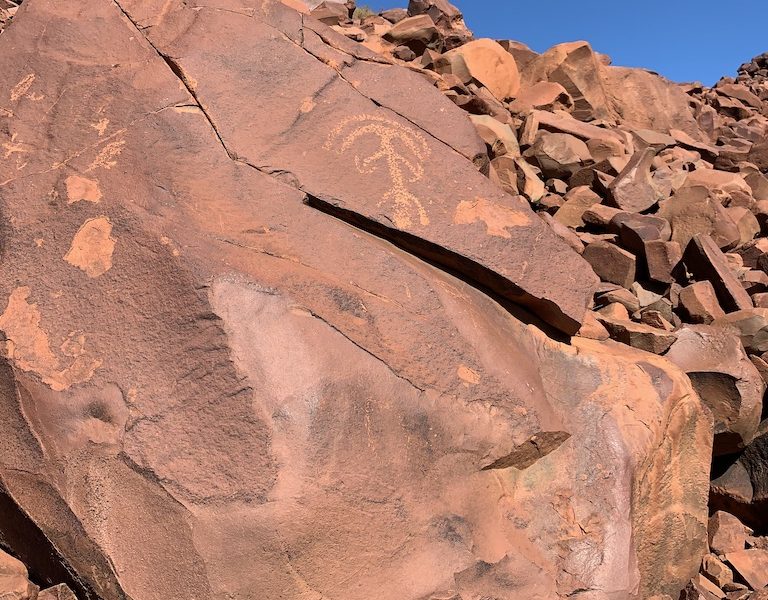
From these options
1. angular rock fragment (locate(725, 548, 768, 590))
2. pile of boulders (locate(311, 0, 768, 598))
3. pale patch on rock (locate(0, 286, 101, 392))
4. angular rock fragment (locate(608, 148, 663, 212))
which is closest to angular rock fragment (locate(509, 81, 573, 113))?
pile of boulders (locate(311, 0, 768, 598))

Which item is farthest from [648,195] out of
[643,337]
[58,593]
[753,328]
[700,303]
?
[58,593]

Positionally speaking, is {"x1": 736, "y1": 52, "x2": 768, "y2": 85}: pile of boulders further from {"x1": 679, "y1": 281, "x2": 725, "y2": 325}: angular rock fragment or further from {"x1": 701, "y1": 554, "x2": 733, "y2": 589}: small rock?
{"x1": 701, "y1": 554, "x2": 733, "y2": 589}: small rock

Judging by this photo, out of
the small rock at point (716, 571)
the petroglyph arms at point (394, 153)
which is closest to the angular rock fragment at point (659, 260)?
the small rock at point (716, 571)

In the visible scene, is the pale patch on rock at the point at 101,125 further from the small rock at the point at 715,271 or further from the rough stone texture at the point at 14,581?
the small rock at the point at 715,271

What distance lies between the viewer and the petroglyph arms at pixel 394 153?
2389mm

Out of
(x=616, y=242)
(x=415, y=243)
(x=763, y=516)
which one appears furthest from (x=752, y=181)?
(x=415, y=243)

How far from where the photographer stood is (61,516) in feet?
5.64

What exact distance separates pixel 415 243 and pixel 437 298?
307 mm

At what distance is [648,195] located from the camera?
14.4 ft

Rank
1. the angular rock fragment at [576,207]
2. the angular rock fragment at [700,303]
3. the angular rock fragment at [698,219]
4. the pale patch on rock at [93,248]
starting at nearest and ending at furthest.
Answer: the pale patch on rock at [93,248], the angular rock fragment at [700,303], the angular rock fragment at [698,219], the angular rock fragment at [576,207]

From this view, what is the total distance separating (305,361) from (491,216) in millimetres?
1015

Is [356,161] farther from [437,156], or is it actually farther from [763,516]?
[763,516]

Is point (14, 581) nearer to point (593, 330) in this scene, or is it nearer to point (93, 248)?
point (93, 248)

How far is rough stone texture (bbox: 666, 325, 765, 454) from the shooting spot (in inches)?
113
